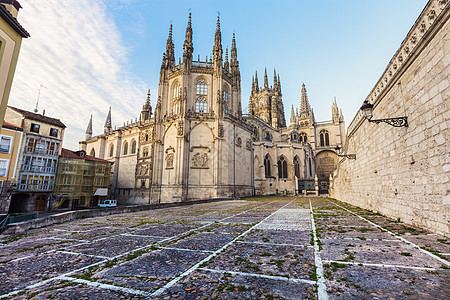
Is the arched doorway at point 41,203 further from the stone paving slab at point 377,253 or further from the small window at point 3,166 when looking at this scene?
the stone paving slab at point 377,253

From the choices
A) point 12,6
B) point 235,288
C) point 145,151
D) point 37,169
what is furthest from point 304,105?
point 235,288

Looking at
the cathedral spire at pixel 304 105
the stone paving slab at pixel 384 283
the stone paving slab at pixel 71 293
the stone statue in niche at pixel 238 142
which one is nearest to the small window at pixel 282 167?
the stone statue in niche at pixel 238 142

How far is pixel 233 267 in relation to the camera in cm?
323

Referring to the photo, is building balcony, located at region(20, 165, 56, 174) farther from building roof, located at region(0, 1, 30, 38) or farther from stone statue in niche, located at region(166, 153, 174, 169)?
building roof, located at region(0, 1, 30, 38)

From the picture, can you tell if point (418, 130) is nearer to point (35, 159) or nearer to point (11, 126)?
point (11, 126)

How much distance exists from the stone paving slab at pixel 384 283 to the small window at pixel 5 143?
28974 mm

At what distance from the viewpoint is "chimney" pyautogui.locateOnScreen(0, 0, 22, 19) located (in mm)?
5618

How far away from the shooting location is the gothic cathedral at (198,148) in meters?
25.6

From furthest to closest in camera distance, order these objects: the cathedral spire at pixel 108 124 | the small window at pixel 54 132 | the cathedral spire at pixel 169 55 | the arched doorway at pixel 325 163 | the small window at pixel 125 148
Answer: the arched doorway at pixel 325 163
the cathedral spire at pixel 108 124
the small window at pixel 125 148
the cathedral spire at pixel 169 55
the small window at pixel 54 132

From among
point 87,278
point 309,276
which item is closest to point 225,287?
point 309,276

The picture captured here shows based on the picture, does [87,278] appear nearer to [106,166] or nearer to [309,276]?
[309,276]

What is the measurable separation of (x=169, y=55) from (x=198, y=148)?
15.1 metres

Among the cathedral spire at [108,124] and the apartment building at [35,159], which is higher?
the cathedral spire at [108,124]

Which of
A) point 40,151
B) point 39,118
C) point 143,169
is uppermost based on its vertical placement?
point 39,118
